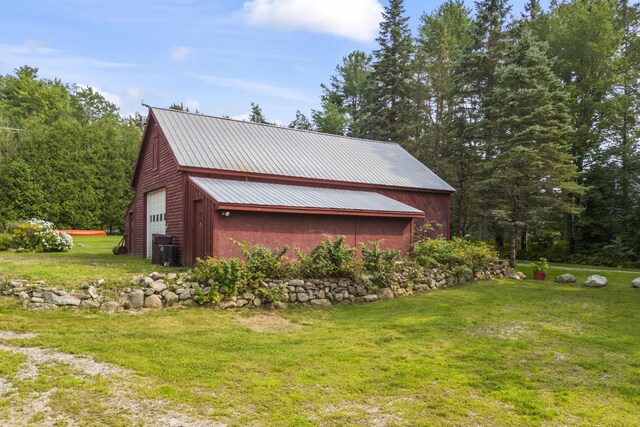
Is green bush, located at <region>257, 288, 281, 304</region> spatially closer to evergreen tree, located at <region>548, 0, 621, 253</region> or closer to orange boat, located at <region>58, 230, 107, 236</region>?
evergreen tree, located at <region>548, 0, 621, 253</region>

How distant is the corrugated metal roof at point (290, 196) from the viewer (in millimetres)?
13086

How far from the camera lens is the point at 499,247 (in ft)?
89.7

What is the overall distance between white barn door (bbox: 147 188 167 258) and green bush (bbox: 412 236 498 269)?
9.34 meters

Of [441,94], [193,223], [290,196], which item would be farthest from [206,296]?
[441,94]

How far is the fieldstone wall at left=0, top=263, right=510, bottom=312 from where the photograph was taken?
9.27 metres

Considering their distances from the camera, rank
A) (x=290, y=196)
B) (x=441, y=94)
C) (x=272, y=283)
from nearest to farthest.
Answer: (x=272, y=283), (x=290, y=196), (x=441, y=94)

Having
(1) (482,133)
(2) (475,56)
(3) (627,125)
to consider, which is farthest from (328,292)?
(3) (627,125)

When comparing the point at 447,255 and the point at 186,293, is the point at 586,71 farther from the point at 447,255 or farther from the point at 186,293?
the point at 186,293

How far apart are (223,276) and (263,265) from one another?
1.11 metres

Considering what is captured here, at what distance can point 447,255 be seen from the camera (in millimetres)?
14883

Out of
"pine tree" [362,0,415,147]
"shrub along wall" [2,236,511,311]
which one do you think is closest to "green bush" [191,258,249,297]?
"shrub along wall" [2,236,511,311]

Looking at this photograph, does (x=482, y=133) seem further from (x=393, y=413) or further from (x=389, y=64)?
(x=393, y=413)

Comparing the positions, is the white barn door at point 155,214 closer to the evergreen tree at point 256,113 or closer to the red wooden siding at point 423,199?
the red wooden siding at point 423,199

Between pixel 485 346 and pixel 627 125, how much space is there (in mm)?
25612
